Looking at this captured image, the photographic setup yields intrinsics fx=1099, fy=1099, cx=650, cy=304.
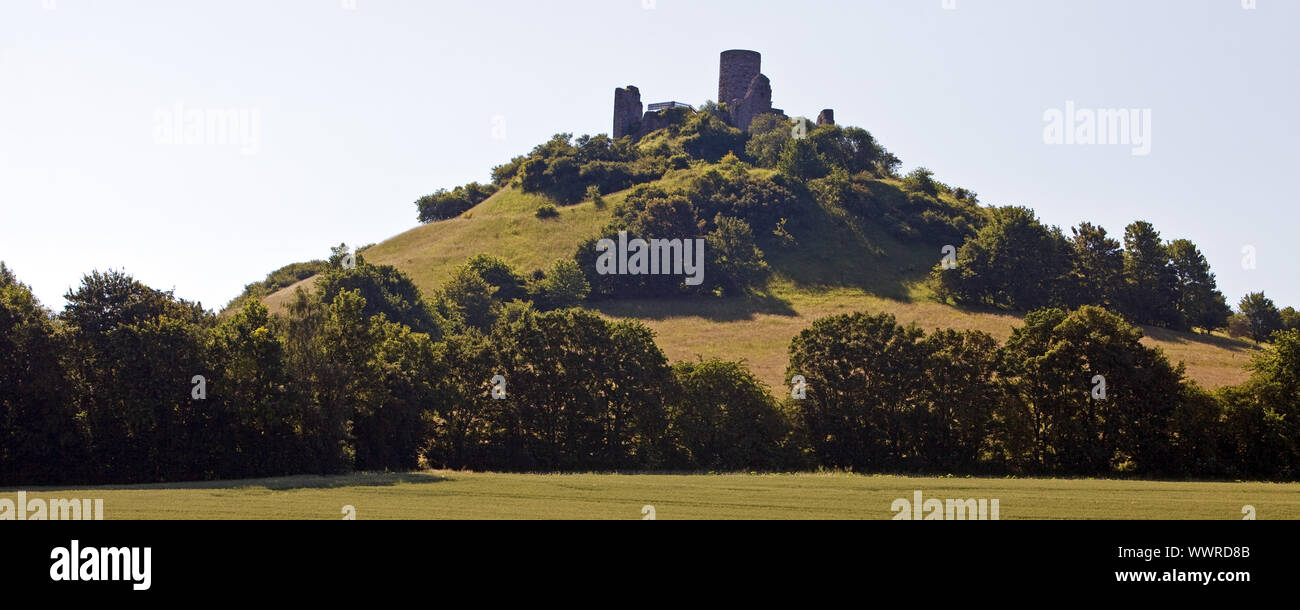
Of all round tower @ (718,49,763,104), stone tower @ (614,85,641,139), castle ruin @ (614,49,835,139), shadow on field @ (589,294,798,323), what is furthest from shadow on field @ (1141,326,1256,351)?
stone tower @ (614,85,641,139)

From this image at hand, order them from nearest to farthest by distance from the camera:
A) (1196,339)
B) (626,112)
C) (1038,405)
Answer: (1038,405)
(1196,339)
(626,112)

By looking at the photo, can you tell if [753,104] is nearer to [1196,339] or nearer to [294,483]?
[1196,339]

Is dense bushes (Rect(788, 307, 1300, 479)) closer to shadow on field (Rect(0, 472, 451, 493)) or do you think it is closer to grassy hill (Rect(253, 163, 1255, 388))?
shadow on field (Rect(0, 472, 451, 493))

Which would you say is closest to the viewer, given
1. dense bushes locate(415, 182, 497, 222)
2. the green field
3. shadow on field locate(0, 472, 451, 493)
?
the green field

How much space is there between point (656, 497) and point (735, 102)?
155381 mm

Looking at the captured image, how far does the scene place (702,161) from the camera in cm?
16188

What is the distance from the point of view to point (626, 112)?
191250 mm

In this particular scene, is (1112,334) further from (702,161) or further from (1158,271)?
(702,161)

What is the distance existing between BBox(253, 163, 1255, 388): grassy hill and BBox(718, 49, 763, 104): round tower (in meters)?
37.9

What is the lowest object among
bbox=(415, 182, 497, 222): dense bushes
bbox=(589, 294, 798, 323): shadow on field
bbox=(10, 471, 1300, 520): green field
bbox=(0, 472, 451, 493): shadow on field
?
bbox=(0, 472, 451, 493): shadow on field

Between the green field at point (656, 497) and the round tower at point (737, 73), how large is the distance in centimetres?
14172

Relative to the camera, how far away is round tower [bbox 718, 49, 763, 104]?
598ft

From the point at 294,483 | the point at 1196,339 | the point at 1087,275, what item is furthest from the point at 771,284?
the point at 294,483
